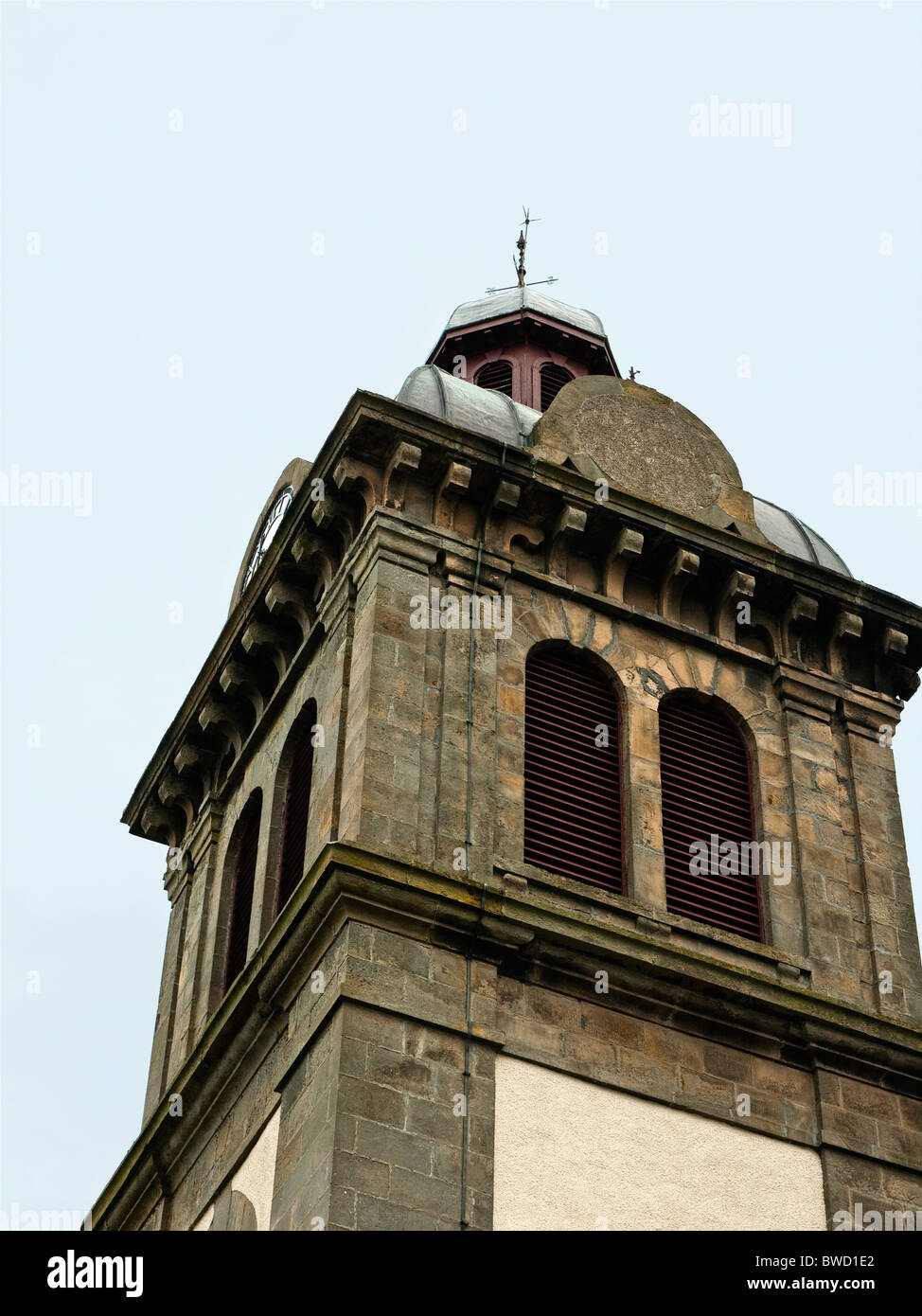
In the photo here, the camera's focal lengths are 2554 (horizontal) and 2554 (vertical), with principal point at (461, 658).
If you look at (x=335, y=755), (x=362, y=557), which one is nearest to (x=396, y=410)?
(x=362, y=557)

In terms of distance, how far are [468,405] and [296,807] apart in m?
6.65

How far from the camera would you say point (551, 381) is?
4128 centimetres

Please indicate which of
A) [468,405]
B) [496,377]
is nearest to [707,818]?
[468,405]

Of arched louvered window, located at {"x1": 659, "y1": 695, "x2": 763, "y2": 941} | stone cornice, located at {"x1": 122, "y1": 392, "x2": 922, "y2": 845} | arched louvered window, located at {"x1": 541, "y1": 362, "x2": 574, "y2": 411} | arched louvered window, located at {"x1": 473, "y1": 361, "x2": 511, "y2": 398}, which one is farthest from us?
arched louvered window, located at {"x1": 473, "y1": 361, "x2": 511, "y2": 398}

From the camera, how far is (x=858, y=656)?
32.9 m

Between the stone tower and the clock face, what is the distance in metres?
0.12

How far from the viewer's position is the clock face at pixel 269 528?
34406mm

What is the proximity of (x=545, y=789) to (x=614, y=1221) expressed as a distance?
5877 millimetres

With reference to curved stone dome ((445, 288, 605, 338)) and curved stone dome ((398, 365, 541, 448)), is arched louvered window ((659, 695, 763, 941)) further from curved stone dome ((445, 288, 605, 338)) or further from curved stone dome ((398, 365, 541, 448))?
curved stone dome ((445, 288, 605, 338))

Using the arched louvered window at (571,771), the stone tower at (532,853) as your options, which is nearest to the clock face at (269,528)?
the stone tower at (532,853)

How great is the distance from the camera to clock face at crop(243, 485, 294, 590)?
113 ft

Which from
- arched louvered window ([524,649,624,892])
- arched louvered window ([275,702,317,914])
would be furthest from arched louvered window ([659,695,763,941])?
arched louvered window ([275,702,317,914])

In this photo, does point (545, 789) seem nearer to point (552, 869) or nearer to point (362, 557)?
point (552, 869)

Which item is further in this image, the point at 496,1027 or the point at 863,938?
the point at 863,938
